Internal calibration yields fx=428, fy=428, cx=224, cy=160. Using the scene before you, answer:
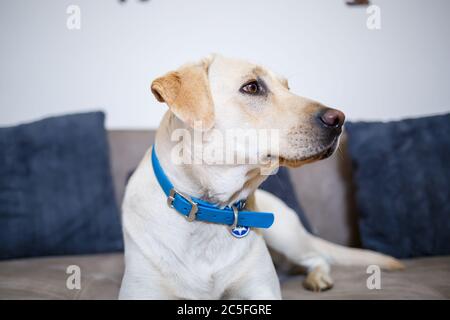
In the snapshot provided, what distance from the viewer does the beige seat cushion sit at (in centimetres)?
156

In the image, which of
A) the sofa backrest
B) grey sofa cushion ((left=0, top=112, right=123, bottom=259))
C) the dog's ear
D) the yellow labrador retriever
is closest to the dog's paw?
the yellow labrador retriever

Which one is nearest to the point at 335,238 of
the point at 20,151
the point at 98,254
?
the point at 98,254

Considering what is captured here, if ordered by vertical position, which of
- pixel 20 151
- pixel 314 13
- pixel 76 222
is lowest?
pixel 76 222

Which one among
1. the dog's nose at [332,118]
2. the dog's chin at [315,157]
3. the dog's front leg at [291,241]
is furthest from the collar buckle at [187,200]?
the dog's front leg at [291,241]

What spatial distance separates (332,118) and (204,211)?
46cm

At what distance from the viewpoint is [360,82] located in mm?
2742

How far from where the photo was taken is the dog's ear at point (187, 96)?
3.85 feet

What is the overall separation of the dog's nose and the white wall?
1.52 meters

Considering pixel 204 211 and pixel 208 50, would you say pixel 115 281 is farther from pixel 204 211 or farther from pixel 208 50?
pixel 208 50

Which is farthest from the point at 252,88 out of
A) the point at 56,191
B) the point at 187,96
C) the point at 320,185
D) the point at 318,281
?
the point at 56,191

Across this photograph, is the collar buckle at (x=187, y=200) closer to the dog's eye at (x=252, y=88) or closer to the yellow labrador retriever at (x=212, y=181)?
the yellow labrador retriever at (x=212, y=181)

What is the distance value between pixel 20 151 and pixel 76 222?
0.47m

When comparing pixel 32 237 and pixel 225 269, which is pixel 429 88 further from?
pixel 32 237

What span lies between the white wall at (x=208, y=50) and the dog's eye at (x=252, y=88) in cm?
138
